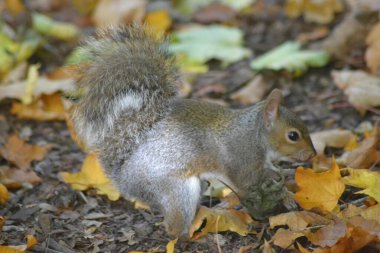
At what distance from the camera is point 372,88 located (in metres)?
3.63

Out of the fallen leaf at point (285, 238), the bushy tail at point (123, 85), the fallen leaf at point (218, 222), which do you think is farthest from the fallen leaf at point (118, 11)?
the fallen leaf at point (285, 238)

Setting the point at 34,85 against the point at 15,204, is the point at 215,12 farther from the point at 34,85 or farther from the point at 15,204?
the point at 15,204

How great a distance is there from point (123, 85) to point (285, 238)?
865 millimetres

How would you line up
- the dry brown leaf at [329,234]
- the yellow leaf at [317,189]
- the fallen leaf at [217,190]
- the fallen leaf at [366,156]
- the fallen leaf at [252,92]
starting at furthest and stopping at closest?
the fallen leaf at [252,92] < the fallen leaf at [217,190] < the fallen leaf at [366,156] < the yellow leaf at [317,189] < the dry brown leaf at [329,234]

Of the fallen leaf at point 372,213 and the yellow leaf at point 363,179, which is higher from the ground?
the yellow leaf at point 363,179

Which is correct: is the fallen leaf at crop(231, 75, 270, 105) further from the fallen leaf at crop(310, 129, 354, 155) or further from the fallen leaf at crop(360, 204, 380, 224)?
the fallen leaf at crop(360, 204, 380, 224)

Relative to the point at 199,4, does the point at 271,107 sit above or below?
below

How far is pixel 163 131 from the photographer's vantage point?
2.70 meters

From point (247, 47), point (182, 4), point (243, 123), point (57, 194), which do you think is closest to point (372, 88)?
point (243, 123)

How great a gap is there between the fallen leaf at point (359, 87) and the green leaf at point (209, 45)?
925 mm

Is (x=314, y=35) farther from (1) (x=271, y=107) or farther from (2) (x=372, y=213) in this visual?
(2) (x=372, y=213)

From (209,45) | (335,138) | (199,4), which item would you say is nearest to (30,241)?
(335,138)

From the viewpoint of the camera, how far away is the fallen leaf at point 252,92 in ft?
13.4

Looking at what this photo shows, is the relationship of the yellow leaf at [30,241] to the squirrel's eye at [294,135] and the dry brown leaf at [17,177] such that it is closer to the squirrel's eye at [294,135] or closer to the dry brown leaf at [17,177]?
the dry brown leaf at [17,177]
